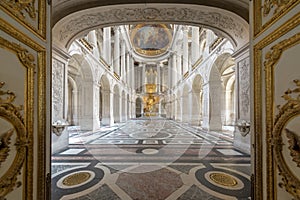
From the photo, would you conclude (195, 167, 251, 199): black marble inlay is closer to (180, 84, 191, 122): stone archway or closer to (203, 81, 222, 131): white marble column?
(203, 81, 222, 131): white marble column

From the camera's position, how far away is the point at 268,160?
1583mm

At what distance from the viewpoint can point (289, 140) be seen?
1.30 meters

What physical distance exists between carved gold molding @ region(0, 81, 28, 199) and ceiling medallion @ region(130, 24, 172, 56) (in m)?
30.4

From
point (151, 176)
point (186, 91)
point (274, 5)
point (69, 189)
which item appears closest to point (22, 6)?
point (274, 5)

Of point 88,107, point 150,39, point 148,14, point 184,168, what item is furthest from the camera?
point 150,39

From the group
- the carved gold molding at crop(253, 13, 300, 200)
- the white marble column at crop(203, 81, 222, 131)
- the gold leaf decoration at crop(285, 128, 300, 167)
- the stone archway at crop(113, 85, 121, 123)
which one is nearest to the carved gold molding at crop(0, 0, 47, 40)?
the carved gold molding at crop(253, 13, 300, 200)

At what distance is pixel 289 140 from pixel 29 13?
8.54ft

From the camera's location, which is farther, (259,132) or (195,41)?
(195,41)

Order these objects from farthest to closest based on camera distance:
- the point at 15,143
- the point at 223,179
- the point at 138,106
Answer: the point at 138,106 < the point at 223,179 < the point at 15,143

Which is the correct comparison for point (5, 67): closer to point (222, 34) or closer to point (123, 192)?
point (123, 192)

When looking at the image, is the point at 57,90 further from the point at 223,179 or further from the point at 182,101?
the point at 182,101

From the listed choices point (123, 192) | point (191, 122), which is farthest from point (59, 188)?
point (191, 122)

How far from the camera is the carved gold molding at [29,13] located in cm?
131

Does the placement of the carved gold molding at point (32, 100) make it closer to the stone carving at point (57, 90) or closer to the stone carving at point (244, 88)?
the stone carving at point (57, 90)
